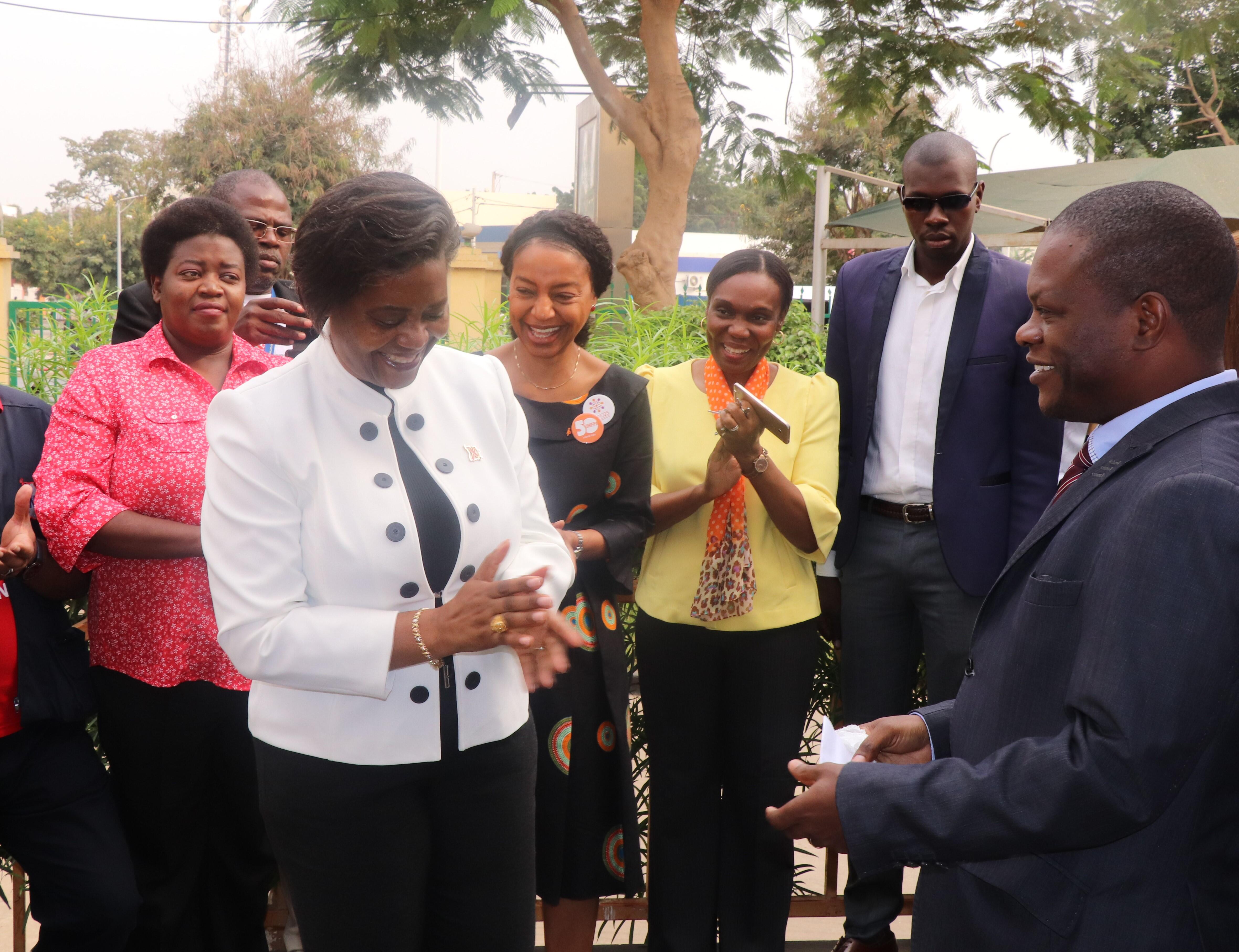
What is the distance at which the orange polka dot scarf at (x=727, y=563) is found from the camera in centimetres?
305

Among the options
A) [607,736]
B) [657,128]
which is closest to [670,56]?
[657,128]

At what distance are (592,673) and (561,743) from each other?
212mm

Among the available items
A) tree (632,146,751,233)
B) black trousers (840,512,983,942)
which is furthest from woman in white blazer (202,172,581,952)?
tree (632,146,751,233)

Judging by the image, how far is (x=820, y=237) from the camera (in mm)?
12328

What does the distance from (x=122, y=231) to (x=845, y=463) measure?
50.7 m

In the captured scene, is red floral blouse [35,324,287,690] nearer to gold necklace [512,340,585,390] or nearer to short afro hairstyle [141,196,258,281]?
short afro hairstyle [141,196,258,281]

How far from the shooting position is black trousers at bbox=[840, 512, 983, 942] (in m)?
3.14

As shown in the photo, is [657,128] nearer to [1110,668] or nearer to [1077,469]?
[1077,469]

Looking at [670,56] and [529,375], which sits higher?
[670,56]

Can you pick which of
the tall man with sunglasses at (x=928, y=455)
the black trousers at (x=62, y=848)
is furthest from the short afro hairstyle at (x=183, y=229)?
the tall man with sunglasses at (x=928, y=455)

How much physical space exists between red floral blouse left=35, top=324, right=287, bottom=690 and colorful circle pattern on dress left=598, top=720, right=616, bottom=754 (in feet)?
3.18

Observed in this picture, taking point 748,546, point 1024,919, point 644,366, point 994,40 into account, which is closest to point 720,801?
point 748,546

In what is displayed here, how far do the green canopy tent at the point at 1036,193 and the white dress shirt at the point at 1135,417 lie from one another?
8.28 metres

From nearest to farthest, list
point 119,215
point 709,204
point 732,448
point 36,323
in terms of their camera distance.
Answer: point 732,448, point 36,323, point 119,215, point 709,204
